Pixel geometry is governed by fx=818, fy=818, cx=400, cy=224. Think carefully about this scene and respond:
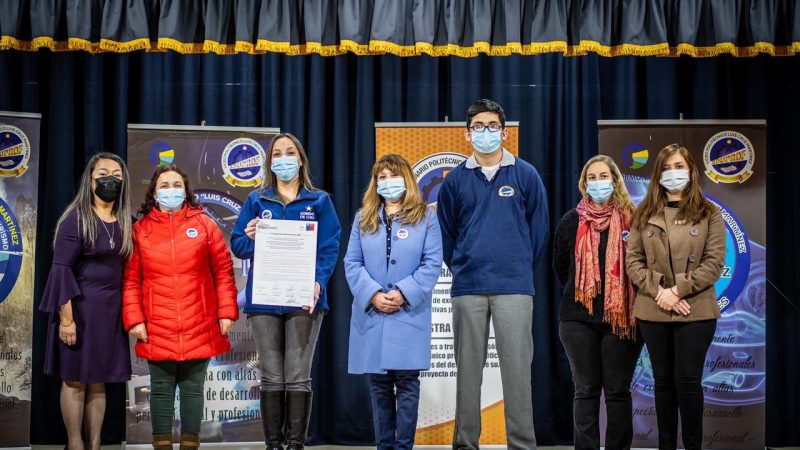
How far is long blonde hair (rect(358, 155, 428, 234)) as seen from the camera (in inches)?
151

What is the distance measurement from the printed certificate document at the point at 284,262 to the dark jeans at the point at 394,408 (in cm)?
51

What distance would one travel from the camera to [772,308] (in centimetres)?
545

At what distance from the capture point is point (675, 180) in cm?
383

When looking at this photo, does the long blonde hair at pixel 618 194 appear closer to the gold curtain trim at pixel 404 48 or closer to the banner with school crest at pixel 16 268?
the gold curtain trim at pixel 404 48

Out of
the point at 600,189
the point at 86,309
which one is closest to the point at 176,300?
the point at 86,309

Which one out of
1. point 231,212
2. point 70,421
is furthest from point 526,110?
point 70,421

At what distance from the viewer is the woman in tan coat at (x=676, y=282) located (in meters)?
3.65

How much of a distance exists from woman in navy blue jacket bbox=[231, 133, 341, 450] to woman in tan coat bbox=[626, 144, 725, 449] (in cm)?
145

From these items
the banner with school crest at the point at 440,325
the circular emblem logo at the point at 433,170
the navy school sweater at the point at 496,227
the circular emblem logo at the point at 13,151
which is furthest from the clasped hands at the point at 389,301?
the circular emblem logo at the point at 13,151

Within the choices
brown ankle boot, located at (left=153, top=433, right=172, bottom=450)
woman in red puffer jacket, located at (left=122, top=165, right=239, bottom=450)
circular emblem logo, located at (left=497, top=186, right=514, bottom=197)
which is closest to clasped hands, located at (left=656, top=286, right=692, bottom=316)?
circular emblem logo, located at (left=497, top=186, right=514, bottom=197)

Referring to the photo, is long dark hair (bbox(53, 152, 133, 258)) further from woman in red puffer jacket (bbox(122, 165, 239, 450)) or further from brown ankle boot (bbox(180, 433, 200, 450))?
brown ankle boot (bbox(180, 433, 200, 450))

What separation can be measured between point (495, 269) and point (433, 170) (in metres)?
1.62

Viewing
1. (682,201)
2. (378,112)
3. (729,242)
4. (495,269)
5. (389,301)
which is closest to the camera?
(495,269)

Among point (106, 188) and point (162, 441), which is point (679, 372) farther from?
point (106, 188)
